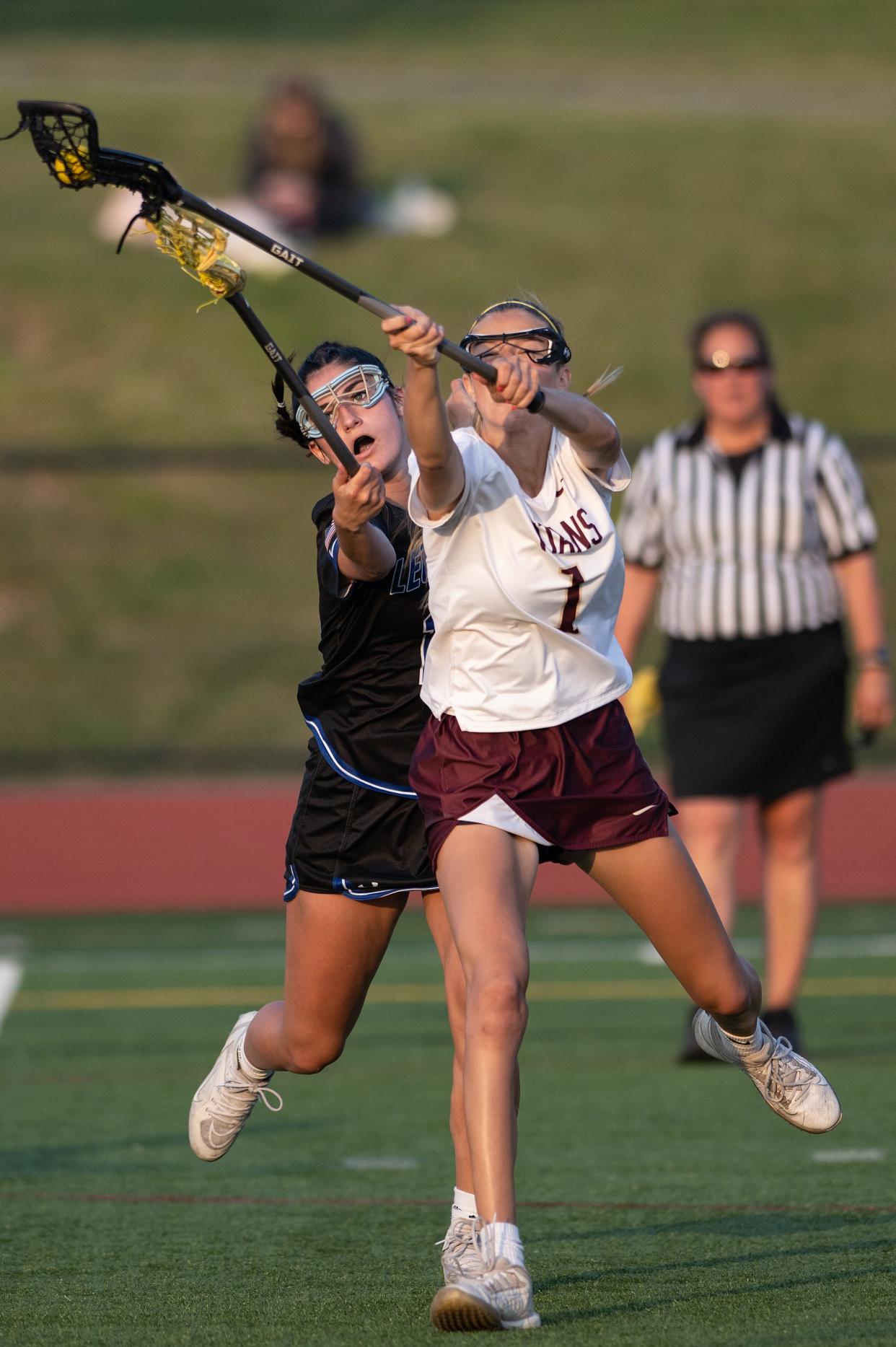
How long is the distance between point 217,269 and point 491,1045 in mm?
1466

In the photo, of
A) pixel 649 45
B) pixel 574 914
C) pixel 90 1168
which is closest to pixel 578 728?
pixel 90 1168

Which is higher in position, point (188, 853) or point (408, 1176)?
point (408, 1176)

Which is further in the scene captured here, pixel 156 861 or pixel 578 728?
pixel 156 861

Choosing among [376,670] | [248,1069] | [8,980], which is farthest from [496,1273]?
[8,980]

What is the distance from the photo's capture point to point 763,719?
638 centimetres

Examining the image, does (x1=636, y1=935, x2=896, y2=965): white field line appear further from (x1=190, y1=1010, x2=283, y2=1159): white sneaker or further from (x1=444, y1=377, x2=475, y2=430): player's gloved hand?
(x1=444, y1=377, x2=475, y2=430): player's gloved hand

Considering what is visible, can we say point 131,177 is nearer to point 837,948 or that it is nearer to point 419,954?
point 419,954

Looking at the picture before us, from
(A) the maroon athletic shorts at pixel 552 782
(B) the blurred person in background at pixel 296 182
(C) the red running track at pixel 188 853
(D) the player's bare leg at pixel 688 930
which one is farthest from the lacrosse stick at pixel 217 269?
(B) the blurred person in background at pixel 296 182

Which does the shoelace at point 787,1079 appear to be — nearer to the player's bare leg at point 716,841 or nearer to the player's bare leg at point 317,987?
the player's bare leg at point 317,987

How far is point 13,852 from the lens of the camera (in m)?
10.0

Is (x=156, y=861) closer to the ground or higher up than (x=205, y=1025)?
closer to the ground

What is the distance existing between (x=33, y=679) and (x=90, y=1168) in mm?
6650

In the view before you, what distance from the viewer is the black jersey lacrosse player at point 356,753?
12.7 ft

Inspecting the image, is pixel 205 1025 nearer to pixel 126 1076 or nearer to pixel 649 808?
pixel 126 1076
